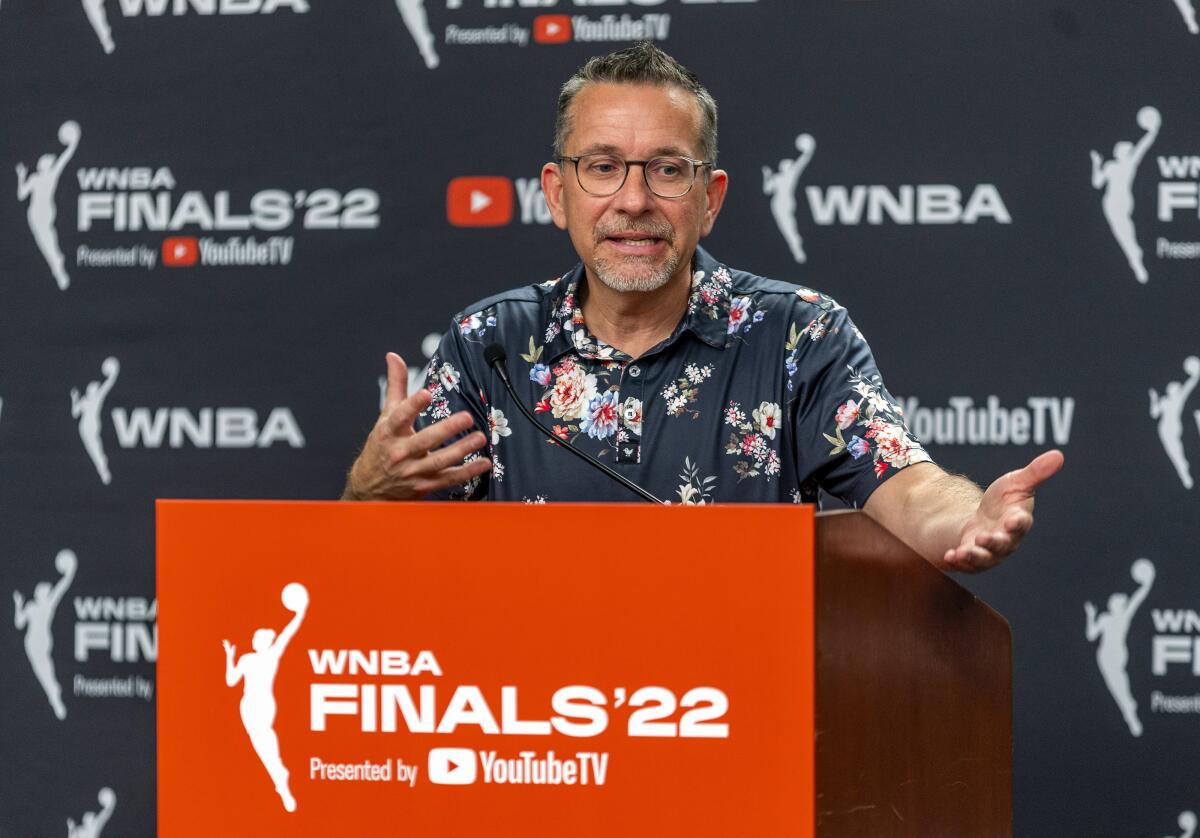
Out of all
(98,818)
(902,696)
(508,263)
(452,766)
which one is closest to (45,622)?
(98,818)

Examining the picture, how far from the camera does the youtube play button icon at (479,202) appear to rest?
272 cm

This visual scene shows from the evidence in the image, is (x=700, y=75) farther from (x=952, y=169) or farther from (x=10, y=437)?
(x=10, y=437)

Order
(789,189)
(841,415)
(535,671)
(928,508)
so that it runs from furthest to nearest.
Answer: (789,189)
(841,415)
(928,508)
(535,671)

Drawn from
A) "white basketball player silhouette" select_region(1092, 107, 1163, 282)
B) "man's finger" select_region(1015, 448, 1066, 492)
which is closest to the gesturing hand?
"man's finger" select_region(1015, 448, 1066, 492)

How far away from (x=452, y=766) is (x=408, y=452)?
34cm

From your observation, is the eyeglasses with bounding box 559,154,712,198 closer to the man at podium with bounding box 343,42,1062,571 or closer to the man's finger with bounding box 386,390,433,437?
the man at podium with bounding box 343,42,1062,571

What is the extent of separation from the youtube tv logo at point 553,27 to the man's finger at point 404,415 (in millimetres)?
1637

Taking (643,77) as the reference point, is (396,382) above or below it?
below

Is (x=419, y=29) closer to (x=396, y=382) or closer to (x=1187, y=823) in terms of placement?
(x=396, y=382)

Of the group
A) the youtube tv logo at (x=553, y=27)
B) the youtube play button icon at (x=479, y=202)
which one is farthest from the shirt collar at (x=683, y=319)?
the youtube tv logo at (x=553, y=27)

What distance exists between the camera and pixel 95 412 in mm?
2840

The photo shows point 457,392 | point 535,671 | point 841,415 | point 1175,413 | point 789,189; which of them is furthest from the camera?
point 789,189

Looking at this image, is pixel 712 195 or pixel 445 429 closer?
pixel 445 429

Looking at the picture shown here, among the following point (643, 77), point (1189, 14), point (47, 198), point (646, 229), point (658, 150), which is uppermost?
point (1189, 14)
